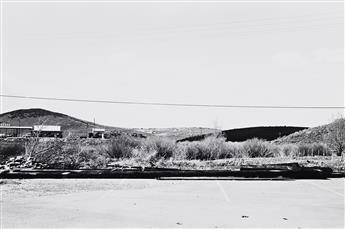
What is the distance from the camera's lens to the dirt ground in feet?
36.3

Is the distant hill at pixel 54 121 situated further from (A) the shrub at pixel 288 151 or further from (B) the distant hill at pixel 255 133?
(A) the shrub at pixel 288 151

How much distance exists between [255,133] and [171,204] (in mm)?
61843

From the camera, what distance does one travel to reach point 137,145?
43250 mm

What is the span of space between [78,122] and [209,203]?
124162 millimetres

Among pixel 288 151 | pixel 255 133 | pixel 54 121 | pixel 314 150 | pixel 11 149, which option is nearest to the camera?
pixel 288 151

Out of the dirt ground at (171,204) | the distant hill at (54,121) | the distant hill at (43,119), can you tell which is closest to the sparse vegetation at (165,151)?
the dirt ground at (171,204)

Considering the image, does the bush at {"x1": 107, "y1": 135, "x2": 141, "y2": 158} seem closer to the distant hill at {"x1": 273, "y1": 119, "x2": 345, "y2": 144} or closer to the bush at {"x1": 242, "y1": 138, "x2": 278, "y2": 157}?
Answer: the bush at {"x1": 242, "y1": 138, "x2": 278, "y2": 157}

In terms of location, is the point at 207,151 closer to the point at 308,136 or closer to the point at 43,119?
the point at 308,136

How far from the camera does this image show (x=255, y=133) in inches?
2921

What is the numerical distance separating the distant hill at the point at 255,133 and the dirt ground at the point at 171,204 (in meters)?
47.3

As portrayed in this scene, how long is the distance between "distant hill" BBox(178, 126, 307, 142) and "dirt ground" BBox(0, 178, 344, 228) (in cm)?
4731

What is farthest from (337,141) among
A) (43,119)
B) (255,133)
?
(43,119)

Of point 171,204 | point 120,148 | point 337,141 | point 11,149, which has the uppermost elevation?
point 337,141

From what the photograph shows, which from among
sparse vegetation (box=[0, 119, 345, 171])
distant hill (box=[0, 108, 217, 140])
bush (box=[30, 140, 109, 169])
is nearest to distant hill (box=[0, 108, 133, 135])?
distant hill (box=[0, 108, 217, 140])
